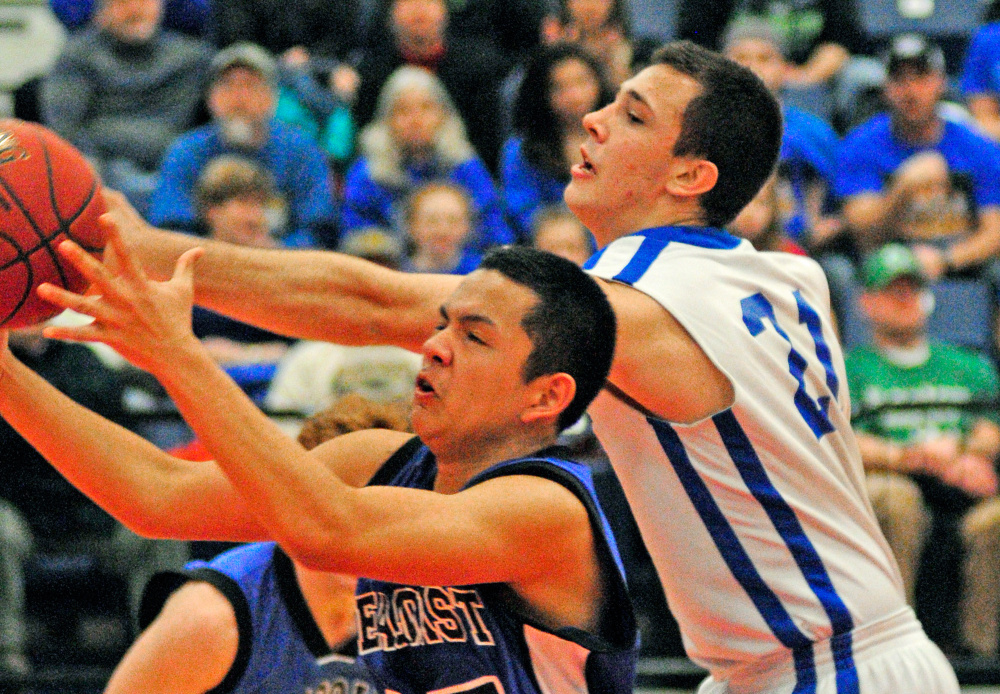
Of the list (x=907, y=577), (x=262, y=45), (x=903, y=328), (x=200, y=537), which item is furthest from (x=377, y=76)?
(x=200, y=537)

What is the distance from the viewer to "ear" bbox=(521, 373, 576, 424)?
270 cm

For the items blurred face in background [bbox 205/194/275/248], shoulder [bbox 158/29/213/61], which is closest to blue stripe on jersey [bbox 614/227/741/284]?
blurred face in background [bbox 205/194/275/248]

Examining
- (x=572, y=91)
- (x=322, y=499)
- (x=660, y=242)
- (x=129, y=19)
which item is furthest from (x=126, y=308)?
(x=129, y=19)

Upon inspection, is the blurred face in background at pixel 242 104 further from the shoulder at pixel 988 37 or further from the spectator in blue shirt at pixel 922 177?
the shoulder at pixel 988 37

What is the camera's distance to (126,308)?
2172mm

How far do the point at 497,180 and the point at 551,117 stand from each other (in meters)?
1.18

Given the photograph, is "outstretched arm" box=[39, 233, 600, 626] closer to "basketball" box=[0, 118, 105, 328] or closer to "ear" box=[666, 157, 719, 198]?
"basketball" box=[0, 118, 105, 328]

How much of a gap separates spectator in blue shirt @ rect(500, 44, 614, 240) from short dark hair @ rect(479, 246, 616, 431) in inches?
169

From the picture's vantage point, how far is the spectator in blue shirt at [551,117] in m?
6.99

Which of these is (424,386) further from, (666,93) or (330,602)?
(330,602)

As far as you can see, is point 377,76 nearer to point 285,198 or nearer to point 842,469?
point 285,198

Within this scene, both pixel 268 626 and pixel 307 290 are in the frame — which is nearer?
pixel 307 290

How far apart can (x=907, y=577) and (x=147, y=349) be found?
430 cm

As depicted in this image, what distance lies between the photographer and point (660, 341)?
8.61 ft
